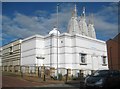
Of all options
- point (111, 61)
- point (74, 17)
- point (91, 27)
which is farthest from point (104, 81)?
point (91, 27)

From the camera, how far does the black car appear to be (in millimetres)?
14453

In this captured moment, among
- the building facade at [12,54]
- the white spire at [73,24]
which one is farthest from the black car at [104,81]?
the white spire at [73,24]

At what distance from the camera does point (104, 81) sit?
14641 millimetres

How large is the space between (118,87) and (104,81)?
153cm

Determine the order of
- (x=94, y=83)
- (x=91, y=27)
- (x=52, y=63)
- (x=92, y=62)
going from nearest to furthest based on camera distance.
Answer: (x=94, y=83), (x=52, y=63), (x=92, y=62), (x=91, y=27)

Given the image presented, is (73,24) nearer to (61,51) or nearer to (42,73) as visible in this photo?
(61,51)

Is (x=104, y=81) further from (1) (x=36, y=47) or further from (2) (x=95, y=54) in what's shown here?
(2) (x=95, y=54)

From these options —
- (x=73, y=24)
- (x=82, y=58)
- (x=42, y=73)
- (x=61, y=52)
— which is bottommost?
(x=42, y=73)

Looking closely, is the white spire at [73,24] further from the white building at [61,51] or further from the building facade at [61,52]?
the white building at [61,51]

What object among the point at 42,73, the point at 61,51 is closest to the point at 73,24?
the point at 61,51

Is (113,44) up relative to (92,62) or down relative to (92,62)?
up

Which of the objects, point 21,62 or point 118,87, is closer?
point 118,87

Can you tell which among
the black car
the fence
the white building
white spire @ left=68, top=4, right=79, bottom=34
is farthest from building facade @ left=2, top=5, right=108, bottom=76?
the black car

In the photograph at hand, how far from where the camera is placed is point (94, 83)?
1449 cm
